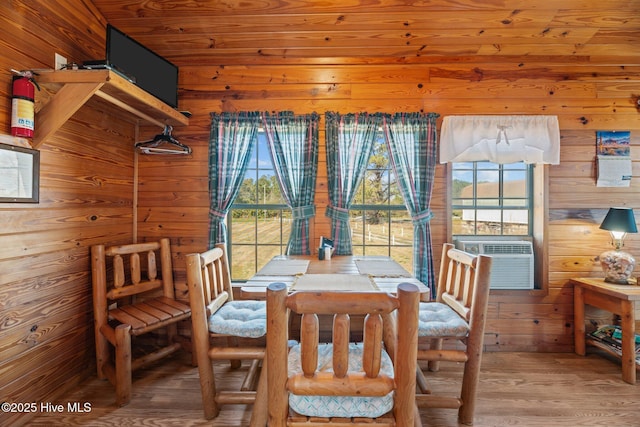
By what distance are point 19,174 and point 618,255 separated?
4.13m

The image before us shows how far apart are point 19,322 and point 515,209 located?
3738 mm

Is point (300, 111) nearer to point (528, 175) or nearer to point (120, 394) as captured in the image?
point (528, 175)

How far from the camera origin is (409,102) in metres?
2.59

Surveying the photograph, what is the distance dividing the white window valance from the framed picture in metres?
2.85

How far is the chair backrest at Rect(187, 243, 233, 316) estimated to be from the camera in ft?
5.15

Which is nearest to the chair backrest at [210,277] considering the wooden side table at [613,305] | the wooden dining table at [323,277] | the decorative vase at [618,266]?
the wooden dining table at [323,277]

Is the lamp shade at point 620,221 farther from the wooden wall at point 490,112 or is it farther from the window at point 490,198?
the window at point 490,198

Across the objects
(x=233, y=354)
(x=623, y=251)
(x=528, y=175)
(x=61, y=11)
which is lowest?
(x=233, y=354)

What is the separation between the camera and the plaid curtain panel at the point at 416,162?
2.53 meters

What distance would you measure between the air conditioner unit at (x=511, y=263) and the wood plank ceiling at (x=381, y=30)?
1.63 metres

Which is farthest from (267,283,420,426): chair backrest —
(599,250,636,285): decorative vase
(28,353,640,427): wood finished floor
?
(599,250,636,285): decorative vase

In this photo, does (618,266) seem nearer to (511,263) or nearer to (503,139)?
(511,263)

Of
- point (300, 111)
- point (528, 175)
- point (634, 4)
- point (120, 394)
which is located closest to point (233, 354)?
point (120, 394)

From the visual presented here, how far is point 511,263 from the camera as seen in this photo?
2.55 meters
